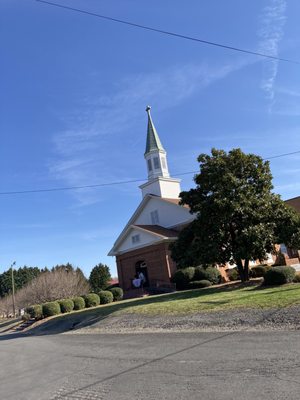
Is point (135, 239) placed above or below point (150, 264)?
above

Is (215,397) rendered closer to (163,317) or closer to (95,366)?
(95,366)

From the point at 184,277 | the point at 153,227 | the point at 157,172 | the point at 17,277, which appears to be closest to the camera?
the point at 184,277

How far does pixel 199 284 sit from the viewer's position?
2861cm

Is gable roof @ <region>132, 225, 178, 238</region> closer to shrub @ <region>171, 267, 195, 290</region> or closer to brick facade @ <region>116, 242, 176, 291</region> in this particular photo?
brick facade @ <region>116, 242, 176, 291</region>

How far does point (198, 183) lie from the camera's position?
23875 mm

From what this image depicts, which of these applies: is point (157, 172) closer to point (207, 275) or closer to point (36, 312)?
point (207, 275)

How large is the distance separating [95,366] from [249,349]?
3483mm

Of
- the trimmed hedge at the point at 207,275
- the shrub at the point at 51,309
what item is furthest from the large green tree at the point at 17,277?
the trimmed hedge at the point at 207,275

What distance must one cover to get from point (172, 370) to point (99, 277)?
50.5m

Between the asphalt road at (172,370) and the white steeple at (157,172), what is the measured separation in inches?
1130

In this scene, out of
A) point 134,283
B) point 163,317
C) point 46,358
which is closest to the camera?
point 46,358

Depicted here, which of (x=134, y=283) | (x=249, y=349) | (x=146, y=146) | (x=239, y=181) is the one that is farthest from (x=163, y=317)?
(x=146, y=146)

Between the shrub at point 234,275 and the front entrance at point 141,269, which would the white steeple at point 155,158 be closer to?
the front entrance at point 141,269

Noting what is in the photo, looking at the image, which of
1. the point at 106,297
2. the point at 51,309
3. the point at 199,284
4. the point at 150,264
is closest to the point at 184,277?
the point at 199,284
